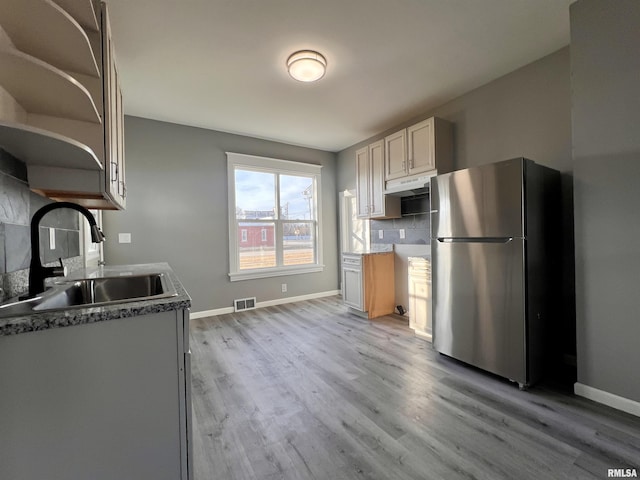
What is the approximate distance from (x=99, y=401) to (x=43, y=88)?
47.4 inches

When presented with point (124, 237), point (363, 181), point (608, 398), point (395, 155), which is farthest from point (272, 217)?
point (608, 398)

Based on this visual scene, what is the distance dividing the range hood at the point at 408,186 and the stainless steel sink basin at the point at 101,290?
2709 mm

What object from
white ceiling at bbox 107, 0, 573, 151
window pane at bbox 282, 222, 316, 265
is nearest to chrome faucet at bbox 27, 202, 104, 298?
white ceiling at bbox 107, 0, 573, 151

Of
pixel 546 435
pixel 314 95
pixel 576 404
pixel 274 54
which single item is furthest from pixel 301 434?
pixel 314 95

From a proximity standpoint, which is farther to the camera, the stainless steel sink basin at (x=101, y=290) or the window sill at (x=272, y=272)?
the window sill at (x=272, y=272)

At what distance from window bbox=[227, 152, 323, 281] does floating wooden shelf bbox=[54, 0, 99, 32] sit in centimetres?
265

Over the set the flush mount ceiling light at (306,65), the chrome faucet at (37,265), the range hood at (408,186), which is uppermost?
the flush mount ceiling light at (306,65)

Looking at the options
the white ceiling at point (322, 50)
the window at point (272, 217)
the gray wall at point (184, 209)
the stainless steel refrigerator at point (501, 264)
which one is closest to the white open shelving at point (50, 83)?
the white ceiling at point (322, 50)

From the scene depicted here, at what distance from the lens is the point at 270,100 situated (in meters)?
3.11

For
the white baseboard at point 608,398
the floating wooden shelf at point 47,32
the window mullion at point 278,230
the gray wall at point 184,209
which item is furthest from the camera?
the window mullion at point 278,230

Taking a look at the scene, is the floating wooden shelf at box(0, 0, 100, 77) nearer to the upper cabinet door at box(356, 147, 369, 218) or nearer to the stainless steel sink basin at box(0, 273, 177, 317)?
the stainless steel sink basin at box(0, 273, 177, 317)

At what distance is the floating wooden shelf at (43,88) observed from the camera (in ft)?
3.02

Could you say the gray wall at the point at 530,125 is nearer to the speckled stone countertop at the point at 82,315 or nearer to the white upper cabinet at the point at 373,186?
the white upper cabinet at the point at 373,186

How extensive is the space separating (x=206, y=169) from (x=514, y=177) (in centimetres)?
361
